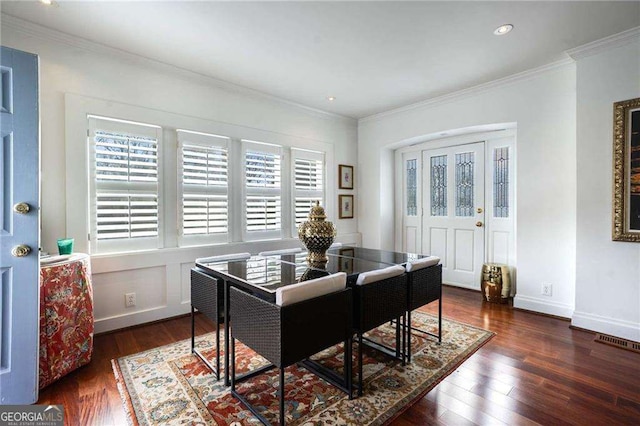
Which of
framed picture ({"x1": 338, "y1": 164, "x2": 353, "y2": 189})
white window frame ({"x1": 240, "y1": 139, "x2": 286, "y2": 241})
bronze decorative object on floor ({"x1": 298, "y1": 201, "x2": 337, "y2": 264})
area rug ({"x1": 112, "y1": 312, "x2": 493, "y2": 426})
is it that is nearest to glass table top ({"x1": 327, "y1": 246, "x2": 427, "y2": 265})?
bronze decorative object on floor ({"x1": 298, "y1": 201, "x2": 337, "y2": 264})

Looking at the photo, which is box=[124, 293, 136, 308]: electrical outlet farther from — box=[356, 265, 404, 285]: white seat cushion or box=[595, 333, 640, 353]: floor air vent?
box=[595, 333, 640, 353]: floor air vent

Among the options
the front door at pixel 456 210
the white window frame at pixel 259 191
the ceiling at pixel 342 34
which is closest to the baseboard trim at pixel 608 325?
the front door at pixel 456 210

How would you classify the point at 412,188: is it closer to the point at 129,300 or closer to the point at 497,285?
the point at 497,285

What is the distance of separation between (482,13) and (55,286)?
141 inches

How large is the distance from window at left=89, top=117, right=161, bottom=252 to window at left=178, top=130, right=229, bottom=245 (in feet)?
0.85

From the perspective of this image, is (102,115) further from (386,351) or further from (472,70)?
(472,70)

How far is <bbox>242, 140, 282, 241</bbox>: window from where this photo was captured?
3756 millimetres

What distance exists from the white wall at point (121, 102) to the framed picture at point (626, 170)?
355 centimetres

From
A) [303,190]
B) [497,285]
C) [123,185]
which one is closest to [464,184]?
A: [497,285]

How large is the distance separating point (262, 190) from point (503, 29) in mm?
2922

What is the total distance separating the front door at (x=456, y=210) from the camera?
4156mm

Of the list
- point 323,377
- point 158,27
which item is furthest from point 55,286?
point 158,27

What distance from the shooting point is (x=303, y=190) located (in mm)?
4387
